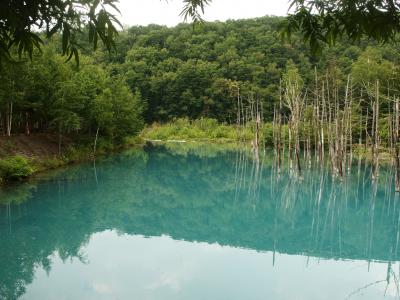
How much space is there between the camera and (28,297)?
7.93 m

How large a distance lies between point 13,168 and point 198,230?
988 cm

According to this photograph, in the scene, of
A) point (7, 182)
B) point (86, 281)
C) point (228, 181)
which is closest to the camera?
point (86, 281)

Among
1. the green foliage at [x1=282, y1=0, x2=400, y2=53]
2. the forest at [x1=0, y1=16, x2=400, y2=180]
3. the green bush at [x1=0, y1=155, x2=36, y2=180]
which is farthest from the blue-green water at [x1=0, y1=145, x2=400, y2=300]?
the forest at [x1=0, y1=16, x2=400, y2=180]

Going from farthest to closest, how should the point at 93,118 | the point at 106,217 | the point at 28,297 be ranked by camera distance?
the point at 93,118, the point at 106,217, the point at 28,297

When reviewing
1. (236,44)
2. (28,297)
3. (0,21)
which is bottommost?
(28,297)

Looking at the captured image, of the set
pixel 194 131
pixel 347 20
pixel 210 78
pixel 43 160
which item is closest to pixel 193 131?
pixel 194 131

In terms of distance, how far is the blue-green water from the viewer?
879 centimetres

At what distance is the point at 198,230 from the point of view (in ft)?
46.6

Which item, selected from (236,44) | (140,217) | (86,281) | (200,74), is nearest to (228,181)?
(140,217)

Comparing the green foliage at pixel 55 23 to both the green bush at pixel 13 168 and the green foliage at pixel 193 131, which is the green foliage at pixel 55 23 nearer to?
the green bush at pixel 13 168

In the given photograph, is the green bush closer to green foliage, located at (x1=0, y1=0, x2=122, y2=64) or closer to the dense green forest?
the dense green forest

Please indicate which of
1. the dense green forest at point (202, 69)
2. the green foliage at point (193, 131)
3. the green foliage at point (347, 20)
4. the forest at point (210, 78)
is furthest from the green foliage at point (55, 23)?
the green foliage at point (193, 131)

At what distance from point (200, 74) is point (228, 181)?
50247 millimetres

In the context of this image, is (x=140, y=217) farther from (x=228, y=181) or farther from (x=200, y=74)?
Answer: (x=200, y=74)
